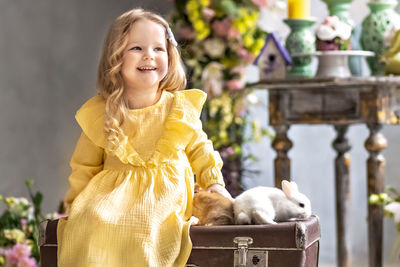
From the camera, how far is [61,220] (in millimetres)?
1784

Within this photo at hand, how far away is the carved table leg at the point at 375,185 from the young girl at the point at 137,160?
105 centimetres

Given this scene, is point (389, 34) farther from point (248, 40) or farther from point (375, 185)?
point (248, 40)

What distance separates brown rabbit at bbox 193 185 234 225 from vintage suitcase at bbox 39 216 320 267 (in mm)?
77

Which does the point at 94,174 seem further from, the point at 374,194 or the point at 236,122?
the point at 236,122

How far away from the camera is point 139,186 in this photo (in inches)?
70.0

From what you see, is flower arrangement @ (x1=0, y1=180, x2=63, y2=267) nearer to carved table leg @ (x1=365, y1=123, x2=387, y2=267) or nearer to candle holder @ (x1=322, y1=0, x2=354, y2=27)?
carved table leg @ (x1=365, y1=123, x2=387, y2=267)

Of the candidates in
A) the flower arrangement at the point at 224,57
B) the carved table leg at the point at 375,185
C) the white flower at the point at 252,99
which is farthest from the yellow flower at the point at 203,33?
the carved table leg at the point at 375,185

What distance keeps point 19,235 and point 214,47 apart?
137 centimetres

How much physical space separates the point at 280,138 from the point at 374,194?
1.42 feet

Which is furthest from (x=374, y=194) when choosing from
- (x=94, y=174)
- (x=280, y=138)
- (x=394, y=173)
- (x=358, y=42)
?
(x=94, y=174)

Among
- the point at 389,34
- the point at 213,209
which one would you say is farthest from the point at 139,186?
the point at 389,34

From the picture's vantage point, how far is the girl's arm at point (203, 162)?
1876 mm

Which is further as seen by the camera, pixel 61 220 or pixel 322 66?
pixel 322 66

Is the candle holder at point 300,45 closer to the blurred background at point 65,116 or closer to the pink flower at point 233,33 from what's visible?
the pink flower at point 233,33
